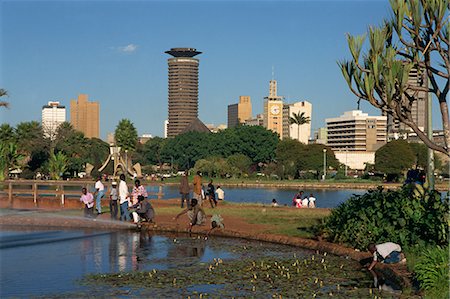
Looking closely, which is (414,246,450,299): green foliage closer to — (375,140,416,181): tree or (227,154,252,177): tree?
(375,140,416,181): tree

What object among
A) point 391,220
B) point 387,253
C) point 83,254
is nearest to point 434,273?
point 387,253

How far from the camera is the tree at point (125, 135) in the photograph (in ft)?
431

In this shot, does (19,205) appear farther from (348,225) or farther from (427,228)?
(427,228)

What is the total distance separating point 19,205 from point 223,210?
13.0m

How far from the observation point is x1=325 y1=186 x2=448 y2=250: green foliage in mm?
17203

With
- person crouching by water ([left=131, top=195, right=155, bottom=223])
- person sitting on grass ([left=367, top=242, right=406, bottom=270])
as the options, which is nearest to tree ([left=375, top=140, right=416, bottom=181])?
person crouching by water ([left=131, top=195, right=155, bottom=223])

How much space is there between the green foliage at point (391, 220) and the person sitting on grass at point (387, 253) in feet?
2.11

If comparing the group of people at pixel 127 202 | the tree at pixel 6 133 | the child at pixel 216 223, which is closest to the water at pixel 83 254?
the child at pixel 216 223

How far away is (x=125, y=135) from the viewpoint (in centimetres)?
13162

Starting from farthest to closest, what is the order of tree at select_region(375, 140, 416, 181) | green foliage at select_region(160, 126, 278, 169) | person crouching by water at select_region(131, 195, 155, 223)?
1. green foliage at select_region(160, 126, 278, 169)
2. tree at select_region(375, 140, 416, 181)
3. person crouching by water at select_region(131, 195, 155, 223)

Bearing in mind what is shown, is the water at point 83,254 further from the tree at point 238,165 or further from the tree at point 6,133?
the tree at point 238,165

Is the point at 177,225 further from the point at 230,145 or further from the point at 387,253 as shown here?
the point at 230,145

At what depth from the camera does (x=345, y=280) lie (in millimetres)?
15859

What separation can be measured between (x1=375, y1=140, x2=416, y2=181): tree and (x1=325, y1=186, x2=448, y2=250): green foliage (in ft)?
357
